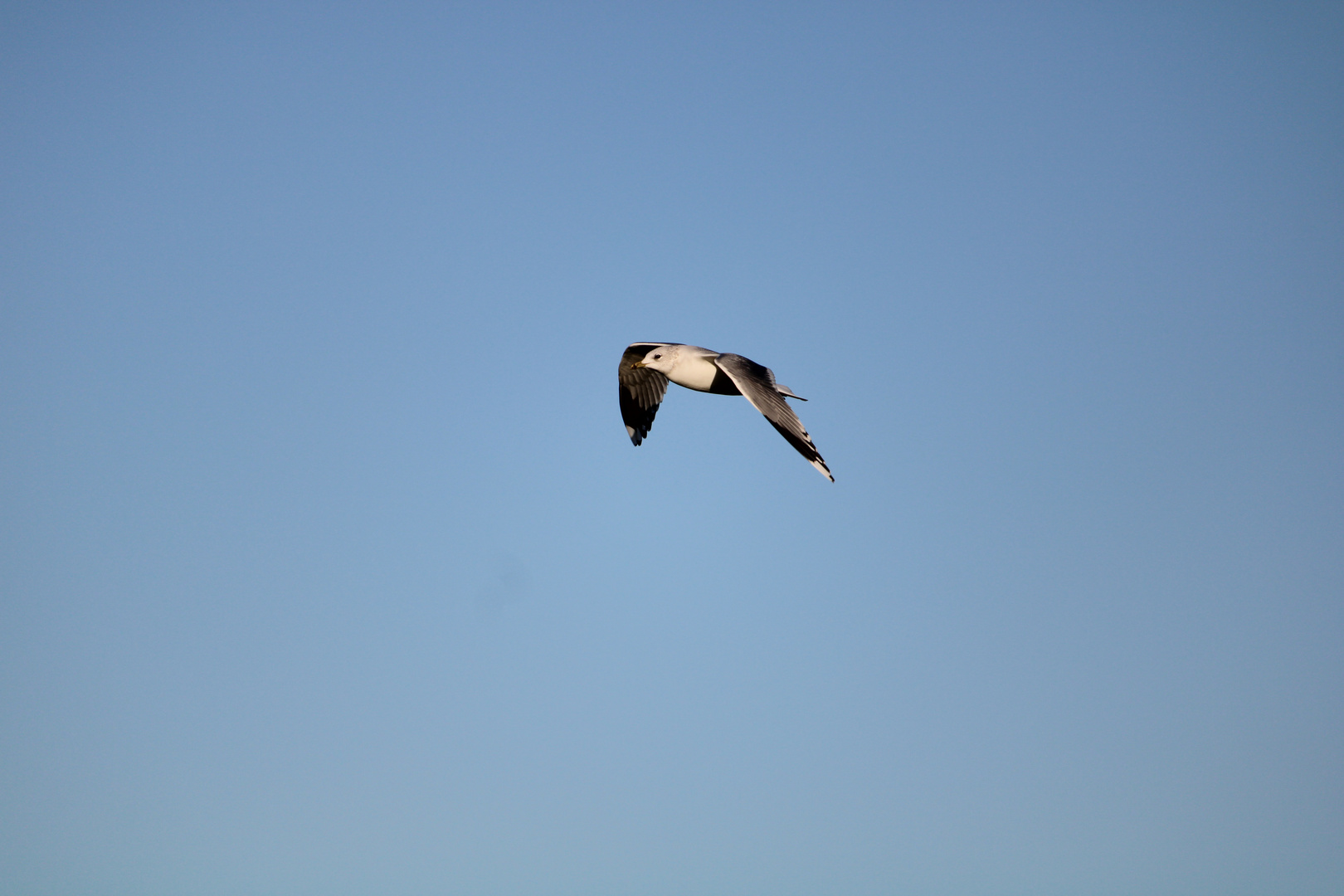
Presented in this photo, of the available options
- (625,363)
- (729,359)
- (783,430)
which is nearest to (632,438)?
(625,363)

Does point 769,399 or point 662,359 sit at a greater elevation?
point 662,359

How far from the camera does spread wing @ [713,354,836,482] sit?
37.4 feet

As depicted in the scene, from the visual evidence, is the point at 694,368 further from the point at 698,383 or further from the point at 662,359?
the point at 662,359

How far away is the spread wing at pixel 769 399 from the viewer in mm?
11414

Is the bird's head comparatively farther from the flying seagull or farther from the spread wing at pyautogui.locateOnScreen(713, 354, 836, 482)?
the spread wing at pyautogui.locateOnScreen(713, 354, 836, 482)

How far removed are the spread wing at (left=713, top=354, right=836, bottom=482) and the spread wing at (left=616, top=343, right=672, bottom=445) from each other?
346 cm

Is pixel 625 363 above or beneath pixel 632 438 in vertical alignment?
above

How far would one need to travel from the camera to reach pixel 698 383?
14523 mm

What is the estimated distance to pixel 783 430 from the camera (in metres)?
11.5

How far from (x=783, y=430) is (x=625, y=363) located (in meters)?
5.74

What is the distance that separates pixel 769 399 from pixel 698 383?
257cm

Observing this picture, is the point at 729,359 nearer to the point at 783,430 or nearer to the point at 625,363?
the point at 783,430

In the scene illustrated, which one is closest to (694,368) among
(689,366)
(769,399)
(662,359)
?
(689,366)

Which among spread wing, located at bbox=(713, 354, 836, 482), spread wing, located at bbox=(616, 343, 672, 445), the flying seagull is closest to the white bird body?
the flying seagull
